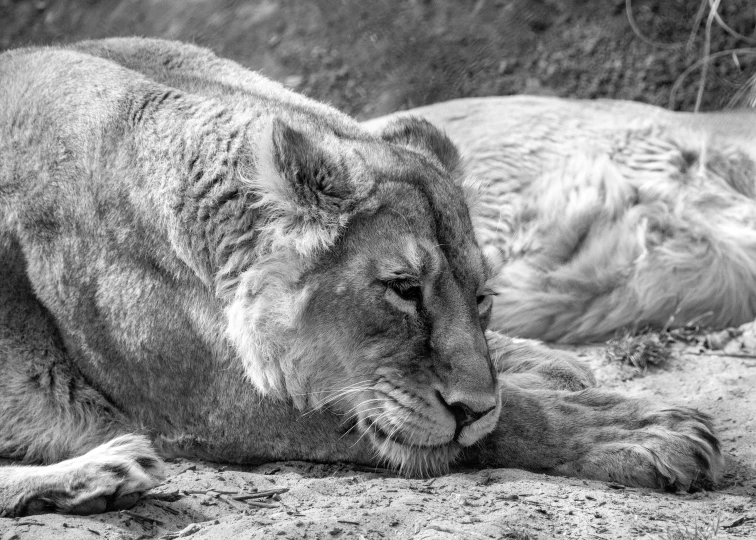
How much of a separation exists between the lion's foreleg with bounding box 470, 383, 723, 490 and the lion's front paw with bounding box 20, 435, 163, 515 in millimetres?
1270

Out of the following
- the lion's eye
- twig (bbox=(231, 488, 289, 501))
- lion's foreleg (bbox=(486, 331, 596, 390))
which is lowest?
lion's foreleg (bbox=(486, 331, 596, 390))

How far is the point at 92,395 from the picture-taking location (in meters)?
4.20

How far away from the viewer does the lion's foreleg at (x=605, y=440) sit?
3.61m

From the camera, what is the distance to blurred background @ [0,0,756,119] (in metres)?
8.19

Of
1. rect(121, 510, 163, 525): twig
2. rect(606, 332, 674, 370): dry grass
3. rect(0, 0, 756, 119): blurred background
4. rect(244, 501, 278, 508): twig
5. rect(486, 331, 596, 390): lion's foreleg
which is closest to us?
rect(121, 510, 163, 525): twig

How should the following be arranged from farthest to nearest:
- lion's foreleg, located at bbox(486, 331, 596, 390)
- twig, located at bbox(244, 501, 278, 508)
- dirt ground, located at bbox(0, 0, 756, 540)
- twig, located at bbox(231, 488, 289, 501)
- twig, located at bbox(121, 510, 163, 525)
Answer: lion's foreleg, located at bbox(486, 331, 596, 390) < twig, located at bbox(231, 488, 289, 501) < twig, located at bbox(244, 501, 278, 508) < twig, located at bbox(121, 510, 163, 525) < dirt ground, located at bbox(0, 0, 756, 540)

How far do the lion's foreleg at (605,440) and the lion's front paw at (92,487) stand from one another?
127 centimetres

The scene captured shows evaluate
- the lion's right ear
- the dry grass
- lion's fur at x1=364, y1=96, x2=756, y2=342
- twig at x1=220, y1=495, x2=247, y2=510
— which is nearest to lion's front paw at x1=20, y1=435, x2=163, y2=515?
twig at x1=220, y1=495, x2=247, y2=510

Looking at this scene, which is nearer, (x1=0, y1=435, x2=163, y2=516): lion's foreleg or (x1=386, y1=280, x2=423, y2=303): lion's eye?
(x1=0, y1=435, x2=163, y2=516): lion's foreleg

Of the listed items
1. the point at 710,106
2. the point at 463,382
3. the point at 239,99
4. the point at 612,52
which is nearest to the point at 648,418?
the point at 463,382

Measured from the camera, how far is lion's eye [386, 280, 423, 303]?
3695mm

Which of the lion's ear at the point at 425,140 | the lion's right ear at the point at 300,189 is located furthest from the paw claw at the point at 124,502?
the lion's ear at the point at 425,140

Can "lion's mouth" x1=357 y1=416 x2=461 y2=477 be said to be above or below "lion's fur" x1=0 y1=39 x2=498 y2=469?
below

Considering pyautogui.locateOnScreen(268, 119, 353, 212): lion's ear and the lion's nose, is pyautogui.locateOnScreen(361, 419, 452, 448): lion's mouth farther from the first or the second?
pyautogui.locateOnScreen(268, 119, 353, 212): lion's ear
